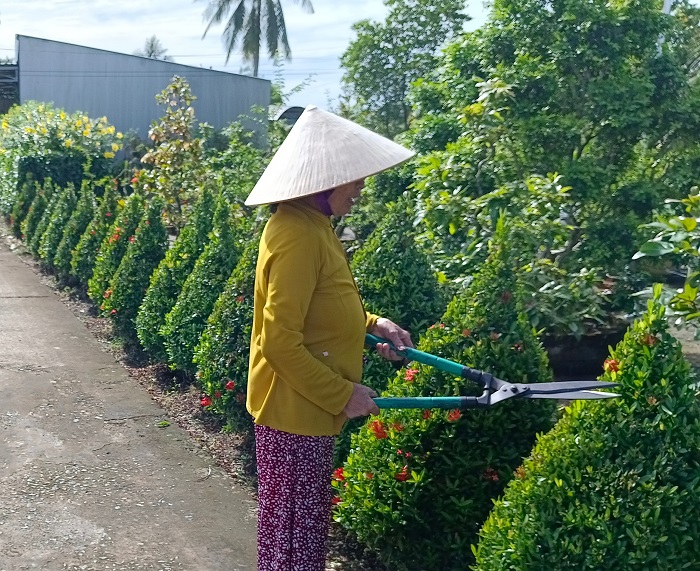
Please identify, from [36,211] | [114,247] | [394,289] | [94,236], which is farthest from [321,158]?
[36,211]

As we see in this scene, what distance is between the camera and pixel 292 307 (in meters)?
2.66

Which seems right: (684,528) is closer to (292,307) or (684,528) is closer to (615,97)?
(292,307)

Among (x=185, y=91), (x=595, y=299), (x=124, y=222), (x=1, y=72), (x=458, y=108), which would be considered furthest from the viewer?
(x=1, y=72)

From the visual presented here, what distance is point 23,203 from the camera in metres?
13.0

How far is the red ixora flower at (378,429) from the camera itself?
3516mm

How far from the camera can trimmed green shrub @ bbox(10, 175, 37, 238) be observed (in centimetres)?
1297

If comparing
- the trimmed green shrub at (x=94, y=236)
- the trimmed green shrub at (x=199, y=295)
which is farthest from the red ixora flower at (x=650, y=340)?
the trimmed green shrub at (x=94, y=236)

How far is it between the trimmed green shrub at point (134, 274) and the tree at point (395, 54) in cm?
814

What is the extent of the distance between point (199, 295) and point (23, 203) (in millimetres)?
8335

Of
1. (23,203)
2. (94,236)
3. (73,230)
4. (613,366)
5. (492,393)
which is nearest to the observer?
(613,366)

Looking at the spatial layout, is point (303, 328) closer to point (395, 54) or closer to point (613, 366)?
point (613, 366)

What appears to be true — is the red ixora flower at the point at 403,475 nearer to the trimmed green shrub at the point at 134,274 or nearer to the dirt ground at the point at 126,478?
the dirt ground at the point at 126,478

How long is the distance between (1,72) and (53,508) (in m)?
28.2

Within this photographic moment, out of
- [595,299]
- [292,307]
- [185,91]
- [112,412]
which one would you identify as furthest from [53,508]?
[185,91]
